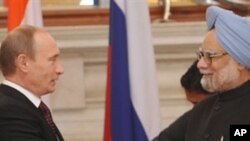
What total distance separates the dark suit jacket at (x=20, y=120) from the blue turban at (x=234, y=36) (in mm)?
724

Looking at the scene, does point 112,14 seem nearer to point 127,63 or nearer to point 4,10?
point 127,63

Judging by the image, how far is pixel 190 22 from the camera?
4535mm

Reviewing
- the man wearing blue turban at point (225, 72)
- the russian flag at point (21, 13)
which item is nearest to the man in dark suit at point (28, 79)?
the man wearing blue turban at point (225, 72)

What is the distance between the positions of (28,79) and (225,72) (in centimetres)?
75

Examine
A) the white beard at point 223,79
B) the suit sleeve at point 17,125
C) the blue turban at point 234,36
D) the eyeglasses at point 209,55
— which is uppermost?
the blue turban at point 234,36

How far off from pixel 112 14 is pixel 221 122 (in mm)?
1725

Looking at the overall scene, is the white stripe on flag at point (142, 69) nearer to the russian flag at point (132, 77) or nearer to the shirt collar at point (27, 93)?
the russian flag at point (132, 77)

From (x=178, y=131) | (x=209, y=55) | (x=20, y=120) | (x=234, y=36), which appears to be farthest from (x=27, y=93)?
(x=234, y=36)

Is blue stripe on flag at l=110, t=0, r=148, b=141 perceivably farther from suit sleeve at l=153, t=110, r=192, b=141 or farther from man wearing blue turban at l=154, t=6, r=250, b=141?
man wearing blue turban at l=154, t=6, r=250, b=141

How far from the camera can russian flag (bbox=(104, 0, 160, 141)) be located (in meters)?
3.94

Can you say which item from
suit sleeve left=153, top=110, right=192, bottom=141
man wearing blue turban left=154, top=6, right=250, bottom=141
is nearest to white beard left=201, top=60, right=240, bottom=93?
man wearing blue turban left=154, top=6, right=250, bottom=141

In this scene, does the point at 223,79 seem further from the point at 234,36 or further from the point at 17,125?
the point at 17,125

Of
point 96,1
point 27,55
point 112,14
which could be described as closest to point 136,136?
point 112,14

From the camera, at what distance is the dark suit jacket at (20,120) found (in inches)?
94.3
